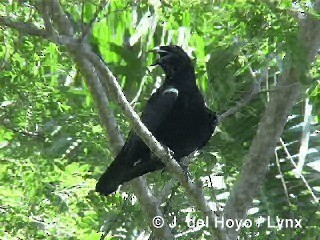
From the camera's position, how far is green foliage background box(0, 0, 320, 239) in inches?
204

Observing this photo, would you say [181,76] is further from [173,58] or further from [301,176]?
[301,176]

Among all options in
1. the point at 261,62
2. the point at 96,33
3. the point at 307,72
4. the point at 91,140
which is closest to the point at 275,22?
the point at 307,72

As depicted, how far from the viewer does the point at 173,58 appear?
5570 millimetres

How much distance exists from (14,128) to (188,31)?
56.0 inches

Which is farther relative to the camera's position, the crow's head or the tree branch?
the crow's head

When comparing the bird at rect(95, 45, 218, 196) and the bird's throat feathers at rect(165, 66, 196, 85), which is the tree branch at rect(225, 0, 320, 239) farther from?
the bird's throat feathers at rect(165, 66, 196, 85)

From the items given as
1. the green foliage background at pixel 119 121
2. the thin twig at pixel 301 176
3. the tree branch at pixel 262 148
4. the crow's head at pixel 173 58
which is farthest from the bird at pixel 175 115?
the thin twig at pixel 301 176

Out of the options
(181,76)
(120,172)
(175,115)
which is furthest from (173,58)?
(120,172)

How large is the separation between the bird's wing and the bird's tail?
0.26 metres

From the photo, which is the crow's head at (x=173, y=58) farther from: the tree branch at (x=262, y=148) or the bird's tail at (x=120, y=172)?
the bird's tail at (x=120, y=172)

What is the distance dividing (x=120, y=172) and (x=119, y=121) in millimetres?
1160

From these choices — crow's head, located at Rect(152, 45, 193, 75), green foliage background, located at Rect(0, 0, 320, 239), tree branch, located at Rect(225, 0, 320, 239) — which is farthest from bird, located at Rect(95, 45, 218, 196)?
tree branch, located at Rect(225, 0, 320, 239)

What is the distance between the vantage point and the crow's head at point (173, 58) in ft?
18.2

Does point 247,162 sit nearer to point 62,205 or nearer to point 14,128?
point 62,205
